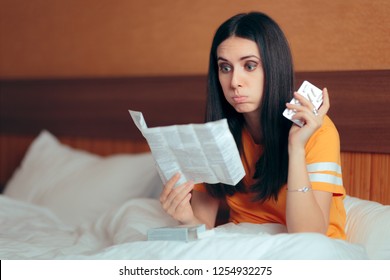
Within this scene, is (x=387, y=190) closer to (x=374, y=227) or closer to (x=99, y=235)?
(x=374, y=227)

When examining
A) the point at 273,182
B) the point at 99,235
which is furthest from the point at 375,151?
the point at 99,235

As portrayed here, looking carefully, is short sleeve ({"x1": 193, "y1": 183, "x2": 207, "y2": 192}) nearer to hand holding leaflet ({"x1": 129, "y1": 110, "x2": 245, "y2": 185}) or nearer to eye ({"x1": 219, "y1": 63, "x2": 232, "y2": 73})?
hand holding leaflet ({"x1": 129, "y1": 110, "x2": 245, "y2": 185})

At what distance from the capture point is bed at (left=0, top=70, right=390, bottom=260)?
156 cm

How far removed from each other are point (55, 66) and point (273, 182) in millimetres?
1747

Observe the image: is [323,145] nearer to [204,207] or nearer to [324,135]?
[324,135]

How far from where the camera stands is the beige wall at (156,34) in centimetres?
209

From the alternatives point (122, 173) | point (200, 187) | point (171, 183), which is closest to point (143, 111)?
point (122, 173)

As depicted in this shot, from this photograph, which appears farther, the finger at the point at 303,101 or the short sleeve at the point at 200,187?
the short sleeve at the point at 200,187

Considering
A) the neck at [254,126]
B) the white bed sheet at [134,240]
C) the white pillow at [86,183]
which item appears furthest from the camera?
the white pillow at [86,183]

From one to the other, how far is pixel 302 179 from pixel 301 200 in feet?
0.18

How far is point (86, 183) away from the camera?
8.54 feet

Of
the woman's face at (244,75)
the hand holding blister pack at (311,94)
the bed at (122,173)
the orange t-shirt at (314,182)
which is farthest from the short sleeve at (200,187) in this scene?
the hand holding blister pack at (311,94)

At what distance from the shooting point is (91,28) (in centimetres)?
295

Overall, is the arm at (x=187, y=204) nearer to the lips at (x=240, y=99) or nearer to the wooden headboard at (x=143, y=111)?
the lips at (x=240, y=99)
